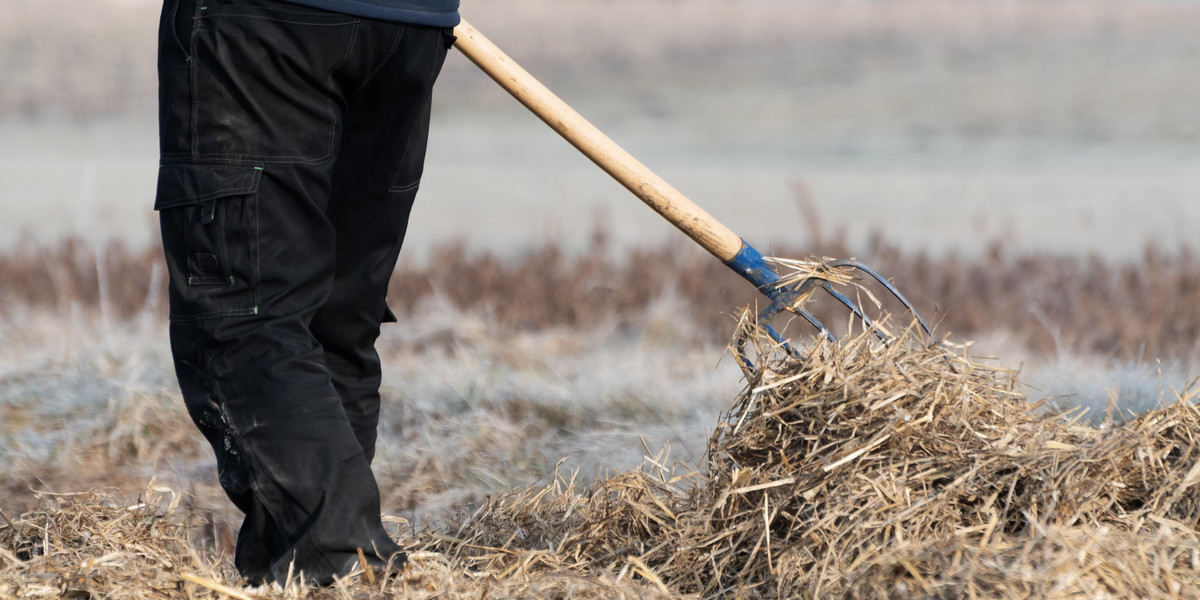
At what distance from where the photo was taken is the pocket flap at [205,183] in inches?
75.7

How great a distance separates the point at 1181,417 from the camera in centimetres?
205

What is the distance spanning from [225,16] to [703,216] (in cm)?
112

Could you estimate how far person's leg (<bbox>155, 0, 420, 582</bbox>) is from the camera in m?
1.93

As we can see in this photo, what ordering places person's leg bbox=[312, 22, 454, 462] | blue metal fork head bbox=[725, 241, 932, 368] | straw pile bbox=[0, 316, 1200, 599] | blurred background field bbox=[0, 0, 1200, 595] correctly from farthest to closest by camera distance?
blurred background field bbox=[0, 0, 1200, 595]
blue metal fork head bbox=[725, 241, 932, 368]
person's leg bbox=[312, 22, 454, 462]
straw pile bbox=[0, 316, 1200, 599]

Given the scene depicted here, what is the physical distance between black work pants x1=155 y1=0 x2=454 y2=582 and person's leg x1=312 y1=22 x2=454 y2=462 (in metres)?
0.06

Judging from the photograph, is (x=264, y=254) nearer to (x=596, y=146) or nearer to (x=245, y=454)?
(x=245, y=454)

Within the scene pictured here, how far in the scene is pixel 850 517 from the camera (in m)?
1.86

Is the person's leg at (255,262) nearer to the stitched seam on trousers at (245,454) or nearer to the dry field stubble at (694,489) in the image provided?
the stitched seam on trousers at (245,454)

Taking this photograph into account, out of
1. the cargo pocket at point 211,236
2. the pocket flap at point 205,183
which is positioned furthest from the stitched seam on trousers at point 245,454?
the pocket flap at point 205,183

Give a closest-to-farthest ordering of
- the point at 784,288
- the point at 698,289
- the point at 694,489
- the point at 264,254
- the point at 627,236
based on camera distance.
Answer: the point at 264,254 < the point at 694,489 < the point at 784,288 < the point at 698,289 < the point at 627,236

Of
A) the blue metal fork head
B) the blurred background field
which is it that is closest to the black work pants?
the blurred background field

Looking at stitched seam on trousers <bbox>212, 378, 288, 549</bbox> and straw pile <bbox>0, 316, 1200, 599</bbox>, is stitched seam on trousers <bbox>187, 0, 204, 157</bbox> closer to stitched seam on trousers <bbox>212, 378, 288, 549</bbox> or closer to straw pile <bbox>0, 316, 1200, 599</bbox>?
stitched seam on trousers <bbox>212, 378, 288, 549</bbox>

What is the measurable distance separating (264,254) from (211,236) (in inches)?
4.1

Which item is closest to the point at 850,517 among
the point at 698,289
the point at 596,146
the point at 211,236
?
the point at 596,146
